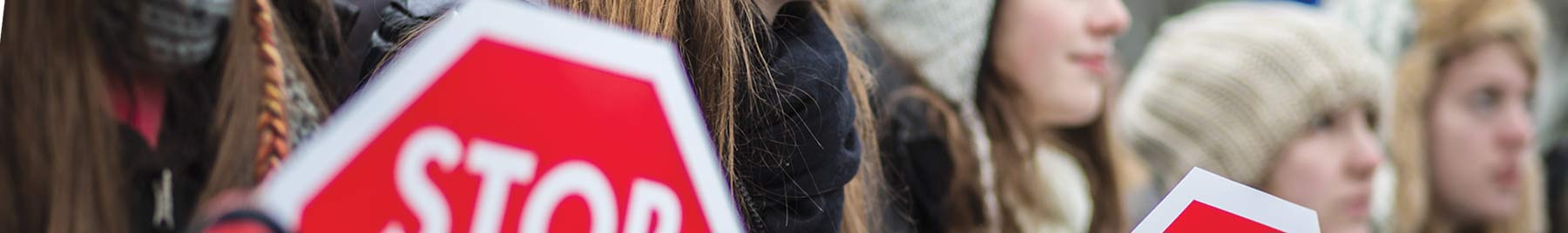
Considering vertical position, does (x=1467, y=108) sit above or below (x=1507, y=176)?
above

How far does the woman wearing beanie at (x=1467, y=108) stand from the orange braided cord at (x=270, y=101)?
6.98 feet

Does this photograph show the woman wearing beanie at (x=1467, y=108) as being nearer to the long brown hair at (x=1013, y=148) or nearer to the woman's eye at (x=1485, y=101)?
the woman's eye at (x=1485, y=101)

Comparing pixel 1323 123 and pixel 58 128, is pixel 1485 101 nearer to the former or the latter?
pixel 1323 123

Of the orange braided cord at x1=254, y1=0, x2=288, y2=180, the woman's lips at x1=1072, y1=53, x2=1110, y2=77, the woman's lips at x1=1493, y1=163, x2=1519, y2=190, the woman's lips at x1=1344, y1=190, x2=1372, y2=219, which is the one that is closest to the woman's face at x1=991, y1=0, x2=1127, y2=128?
the woman's lips at x1=1072, y1=53, x2=1110, y2=77

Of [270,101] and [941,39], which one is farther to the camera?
[941,39]

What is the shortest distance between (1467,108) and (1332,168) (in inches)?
25.3

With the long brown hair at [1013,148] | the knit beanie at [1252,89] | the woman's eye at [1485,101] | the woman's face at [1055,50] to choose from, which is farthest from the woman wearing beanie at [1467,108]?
the woman's face at [1055,50]

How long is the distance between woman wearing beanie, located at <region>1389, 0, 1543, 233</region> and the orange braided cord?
2.13 m

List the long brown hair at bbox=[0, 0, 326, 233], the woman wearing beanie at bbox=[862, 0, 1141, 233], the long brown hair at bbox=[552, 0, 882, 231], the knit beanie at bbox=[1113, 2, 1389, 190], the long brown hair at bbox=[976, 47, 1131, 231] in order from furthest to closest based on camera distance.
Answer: the knit beanie at bbox=[1113, 2, 1389, 190] < the long brown hair at bbox=[976, 47, 1131, 231] < the woman wearing beanie at bbox=[862, 0, 1141, 233] < the long brown hair at bbox=[552, 0, 882, 231] < the long brown hair at bbox=[0, 0, 326, 233]

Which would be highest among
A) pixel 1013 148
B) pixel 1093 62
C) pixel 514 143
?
pixel 514 143

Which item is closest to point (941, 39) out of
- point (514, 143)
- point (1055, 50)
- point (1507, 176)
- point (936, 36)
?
point (936, 36)

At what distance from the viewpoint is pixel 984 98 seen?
183 cm

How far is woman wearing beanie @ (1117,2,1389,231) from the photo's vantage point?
84.4 inches

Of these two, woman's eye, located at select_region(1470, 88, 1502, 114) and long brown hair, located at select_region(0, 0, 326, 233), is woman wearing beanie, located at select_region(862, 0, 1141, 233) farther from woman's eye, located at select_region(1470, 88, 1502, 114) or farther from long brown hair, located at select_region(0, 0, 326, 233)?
woman's eye, located at select_region(1470, 88, 1502, 114)
